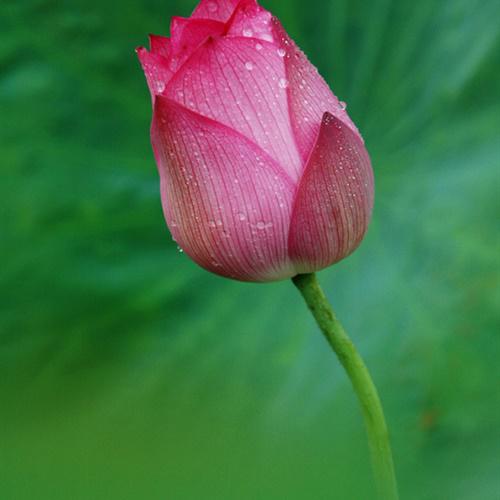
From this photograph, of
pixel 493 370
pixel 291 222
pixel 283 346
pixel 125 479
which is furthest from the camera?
pixel 283 346

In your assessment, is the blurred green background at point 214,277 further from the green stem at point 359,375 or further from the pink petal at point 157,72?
the pink petal at point 157,72

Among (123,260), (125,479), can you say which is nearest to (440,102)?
(123,260)

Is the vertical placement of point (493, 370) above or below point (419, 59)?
below

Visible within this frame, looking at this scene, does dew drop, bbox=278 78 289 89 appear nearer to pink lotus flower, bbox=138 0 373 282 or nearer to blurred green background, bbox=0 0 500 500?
pink lotus flower, bbox=138 0 373 282

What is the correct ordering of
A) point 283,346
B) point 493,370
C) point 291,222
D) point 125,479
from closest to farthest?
point 125,479
point 291,222
point 493,370
point 283,346

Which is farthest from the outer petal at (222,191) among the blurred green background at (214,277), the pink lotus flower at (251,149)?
the blurred green background at (214,277)

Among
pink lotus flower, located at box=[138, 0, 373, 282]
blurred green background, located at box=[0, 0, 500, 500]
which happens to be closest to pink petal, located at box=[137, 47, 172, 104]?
pink lotus flower, located at box=[138, 0, 373, 282]

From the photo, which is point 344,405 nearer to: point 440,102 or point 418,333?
point 418,333
